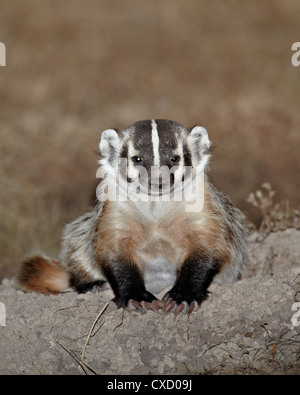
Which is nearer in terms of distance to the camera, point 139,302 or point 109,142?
point 139,302

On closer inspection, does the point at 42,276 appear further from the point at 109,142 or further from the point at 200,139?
the point at 200,139

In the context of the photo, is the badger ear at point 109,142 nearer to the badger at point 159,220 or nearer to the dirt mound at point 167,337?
the badger at point 159,220

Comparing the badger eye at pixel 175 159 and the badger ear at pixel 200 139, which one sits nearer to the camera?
the badger eye at pixel 175 159

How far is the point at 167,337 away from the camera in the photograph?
271 centimetres

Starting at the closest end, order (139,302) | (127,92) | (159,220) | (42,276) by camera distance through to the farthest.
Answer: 1. (139,302)
2. (159,220)
3. (42,276)
4. (127,92)

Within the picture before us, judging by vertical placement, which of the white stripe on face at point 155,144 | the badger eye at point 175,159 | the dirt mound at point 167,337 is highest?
the white stripe on face at point 155,144

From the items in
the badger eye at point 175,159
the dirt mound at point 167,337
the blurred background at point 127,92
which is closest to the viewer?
the dirt mound at point 167,337

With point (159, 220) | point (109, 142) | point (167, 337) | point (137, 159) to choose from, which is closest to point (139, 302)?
point (167, 337)

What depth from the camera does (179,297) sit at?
2855 millimetres

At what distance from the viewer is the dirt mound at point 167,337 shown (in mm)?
2641

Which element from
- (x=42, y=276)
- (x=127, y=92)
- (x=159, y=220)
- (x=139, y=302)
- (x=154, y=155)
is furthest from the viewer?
(x=127, y=92)

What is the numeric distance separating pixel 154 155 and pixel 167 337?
777mm

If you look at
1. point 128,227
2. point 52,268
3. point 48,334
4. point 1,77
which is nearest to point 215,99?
point 1,77

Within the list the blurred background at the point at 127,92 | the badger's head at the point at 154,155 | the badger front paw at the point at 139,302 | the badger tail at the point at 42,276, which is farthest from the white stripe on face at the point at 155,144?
the badger tail at the point at 42,276
